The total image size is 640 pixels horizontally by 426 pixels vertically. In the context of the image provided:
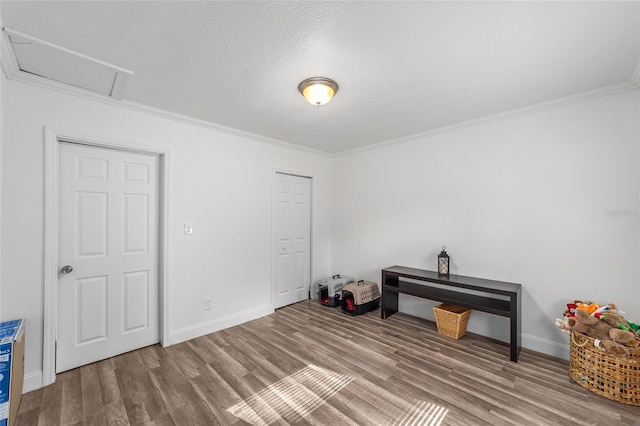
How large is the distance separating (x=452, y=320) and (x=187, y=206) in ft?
10.4

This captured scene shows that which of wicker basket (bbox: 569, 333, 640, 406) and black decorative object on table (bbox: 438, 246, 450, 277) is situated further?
black decorative object on table (bbox: 438, 246, 450, 277)

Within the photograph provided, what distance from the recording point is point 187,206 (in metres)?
2.98

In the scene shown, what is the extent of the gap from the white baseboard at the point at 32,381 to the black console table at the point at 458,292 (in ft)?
10.9

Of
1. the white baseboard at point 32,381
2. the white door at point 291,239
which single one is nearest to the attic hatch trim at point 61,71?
the white door at point 291,239

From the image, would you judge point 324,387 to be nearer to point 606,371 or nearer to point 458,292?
point 458,292

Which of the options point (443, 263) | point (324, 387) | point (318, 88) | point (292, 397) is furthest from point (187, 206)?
point (443, 263)

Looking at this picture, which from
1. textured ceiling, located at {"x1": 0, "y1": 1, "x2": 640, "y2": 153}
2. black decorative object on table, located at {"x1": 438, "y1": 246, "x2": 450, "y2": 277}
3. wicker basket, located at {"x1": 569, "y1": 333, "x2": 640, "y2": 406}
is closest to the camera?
textured ceiling, located at {"x1": 0, "y1": 1, "x2": 640, "y2": 153}

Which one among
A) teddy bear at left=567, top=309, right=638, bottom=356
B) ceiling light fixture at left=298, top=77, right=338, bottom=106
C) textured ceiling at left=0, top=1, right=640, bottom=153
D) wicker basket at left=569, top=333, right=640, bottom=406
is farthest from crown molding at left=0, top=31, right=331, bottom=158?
wicker basket at left=569, top=333, right=640, bottom=406

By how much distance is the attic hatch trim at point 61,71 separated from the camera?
1.67m

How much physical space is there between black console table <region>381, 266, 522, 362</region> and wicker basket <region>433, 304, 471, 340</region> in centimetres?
17

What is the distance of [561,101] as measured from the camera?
252cm

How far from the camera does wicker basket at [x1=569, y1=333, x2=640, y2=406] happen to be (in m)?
1.91

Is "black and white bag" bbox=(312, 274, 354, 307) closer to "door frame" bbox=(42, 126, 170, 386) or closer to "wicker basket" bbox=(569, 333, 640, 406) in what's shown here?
"wicker basket" bbox=(569, 333, 640, 406)

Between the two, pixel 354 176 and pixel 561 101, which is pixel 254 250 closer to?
pixel 354 176
